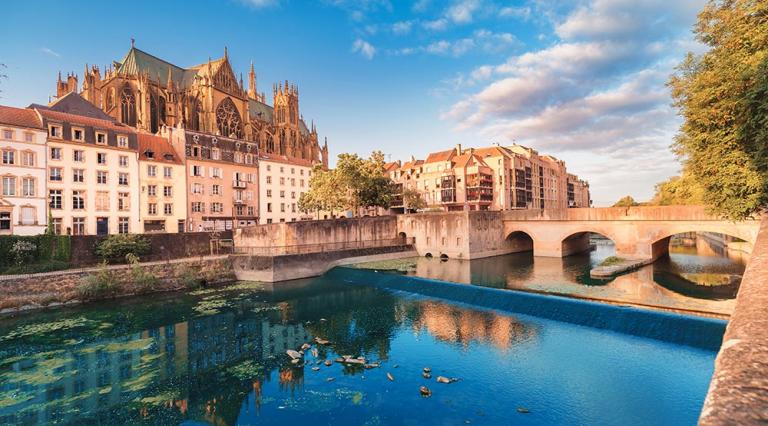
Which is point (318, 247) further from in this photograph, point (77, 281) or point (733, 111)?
point (733, 111)

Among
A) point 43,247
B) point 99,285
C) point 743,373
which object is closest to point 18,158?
point 43,247

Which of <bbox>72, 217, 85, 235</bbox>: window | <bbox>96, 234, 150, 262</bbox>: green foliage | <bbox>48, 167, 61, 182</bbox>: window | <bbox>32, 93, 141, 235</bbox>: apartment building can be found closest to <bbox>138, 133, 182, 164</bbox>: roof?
<bbox>32, 93, 141, 235</bbox>: apartment building

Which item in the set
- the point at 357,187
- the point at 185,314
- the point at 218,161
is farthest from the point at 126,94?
the point at 185,314

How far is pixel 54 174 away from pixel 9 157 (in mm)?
3914

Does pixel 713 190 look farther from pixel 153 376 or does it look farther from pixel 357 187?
pixel 357 187

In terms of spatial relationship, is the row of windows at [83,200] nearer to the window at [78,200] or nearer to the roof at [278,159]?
the window at [78,200]

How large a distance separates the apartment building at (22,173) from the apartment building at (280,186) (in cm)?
2676

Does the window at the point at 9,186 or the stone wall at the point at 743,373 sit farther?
the window at the point at 9,186

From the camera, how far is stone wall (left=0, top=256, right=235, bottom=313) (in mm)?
26916

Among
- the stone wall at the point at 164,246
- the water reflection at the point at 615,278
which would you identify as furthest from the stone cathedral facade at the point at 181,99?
the water reflection at the point at 615,278

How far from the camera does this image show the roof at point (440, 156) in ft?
268

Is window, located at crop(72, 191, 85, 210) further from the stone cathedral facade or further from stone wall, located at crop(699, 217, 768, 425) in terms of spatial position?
stone wall, located at crop(699, 217, 768, 425)

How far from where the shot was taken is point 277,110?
87.0 metres

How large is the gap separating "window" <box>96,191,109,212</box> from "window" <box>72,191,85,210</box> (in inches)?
55.7
